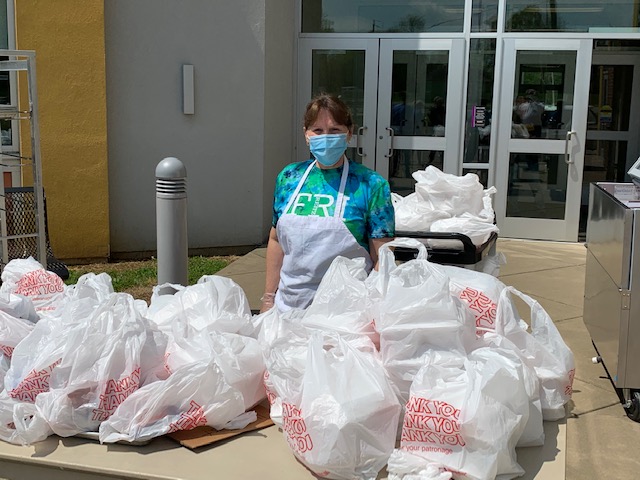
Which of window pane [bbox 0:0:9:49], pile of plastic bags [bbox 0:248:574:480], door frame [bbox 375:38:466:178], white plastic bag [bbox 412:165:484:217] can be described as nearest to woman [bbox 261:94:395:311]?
pile of plastic bags [bbox 0:248:574:480]

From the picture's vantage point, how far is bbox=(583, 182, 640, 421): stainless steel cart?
376 cm

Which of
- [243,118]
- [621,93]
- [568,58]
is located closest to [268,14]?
[243,118]

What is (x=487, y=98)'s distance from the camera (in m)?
9.27

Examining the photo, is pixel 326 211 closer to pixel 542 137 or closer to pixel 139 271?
pixel 139 271

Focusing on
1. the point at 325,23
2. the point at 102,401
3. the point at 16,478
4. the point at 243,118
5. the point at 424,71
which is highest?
the point at 325,23

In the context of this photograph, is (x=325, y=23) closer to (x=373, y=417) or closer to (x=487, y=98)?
(x=487, y=98)

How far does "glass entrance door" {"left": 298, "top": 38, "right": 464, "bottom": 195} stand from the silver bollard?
5.81 m

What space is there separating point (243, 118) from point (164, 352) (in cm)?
605

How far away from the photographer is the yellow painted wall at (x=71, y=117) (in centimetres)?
760

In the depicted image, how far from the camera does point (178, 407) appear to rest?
2588 mm

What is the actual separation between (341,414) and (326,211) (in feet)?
3.63

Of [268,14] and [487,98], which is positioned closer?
[268,14]

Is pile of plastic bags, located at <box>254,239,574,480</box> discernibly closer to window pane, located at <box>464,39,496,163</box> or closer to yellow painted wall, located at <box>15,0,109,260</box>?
yellow painted wall, located at <box>15,0,109,260</box>

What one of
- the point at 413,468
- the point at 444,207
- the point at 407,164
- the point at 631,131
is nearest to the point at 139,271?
the point at 444,207
